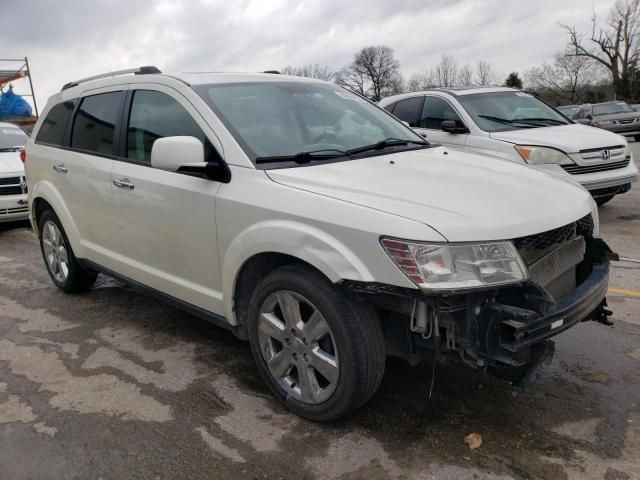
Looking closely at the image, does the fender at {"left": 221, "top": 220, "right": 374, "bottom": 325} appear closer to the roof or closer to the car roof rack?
the car roof rack

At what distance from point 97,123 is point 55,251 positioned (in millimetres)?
1507

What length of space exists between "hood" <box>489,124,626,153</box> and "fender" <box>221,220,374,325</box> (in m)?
4.83

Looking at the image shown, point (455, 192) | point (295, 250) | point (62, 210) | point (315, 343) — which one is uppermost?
point (455, 192)

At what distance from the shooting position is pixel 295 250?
2736 mm

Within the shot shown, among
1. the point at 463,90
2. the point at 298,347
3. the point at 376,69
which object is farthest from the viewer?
the point at 376,69

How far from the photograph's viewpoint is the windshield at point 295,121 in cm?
331

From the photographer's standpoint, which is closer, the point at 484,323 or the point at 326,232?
the point at 484,323

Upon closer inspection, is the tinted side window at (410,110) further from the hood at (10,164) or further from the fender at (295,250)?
the hood at (10,164)

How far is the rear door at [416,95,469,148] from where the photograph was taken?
7430 millimetres

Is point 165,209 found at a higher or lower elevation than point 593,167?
higher

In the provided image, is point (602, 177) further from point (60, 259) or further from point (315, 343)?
point (60, 259)

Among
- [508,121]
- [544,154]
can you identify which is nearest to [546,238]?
[544,154]

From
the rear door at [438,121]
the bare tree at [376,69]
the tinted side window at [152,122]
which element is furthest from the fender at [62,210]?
the bare tree at [376,69]

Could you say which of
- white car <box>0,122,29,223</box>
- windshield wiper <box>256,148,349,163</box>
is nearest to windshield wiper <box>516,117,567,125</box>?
windshield wiper <box>256,148,349,163</box>
